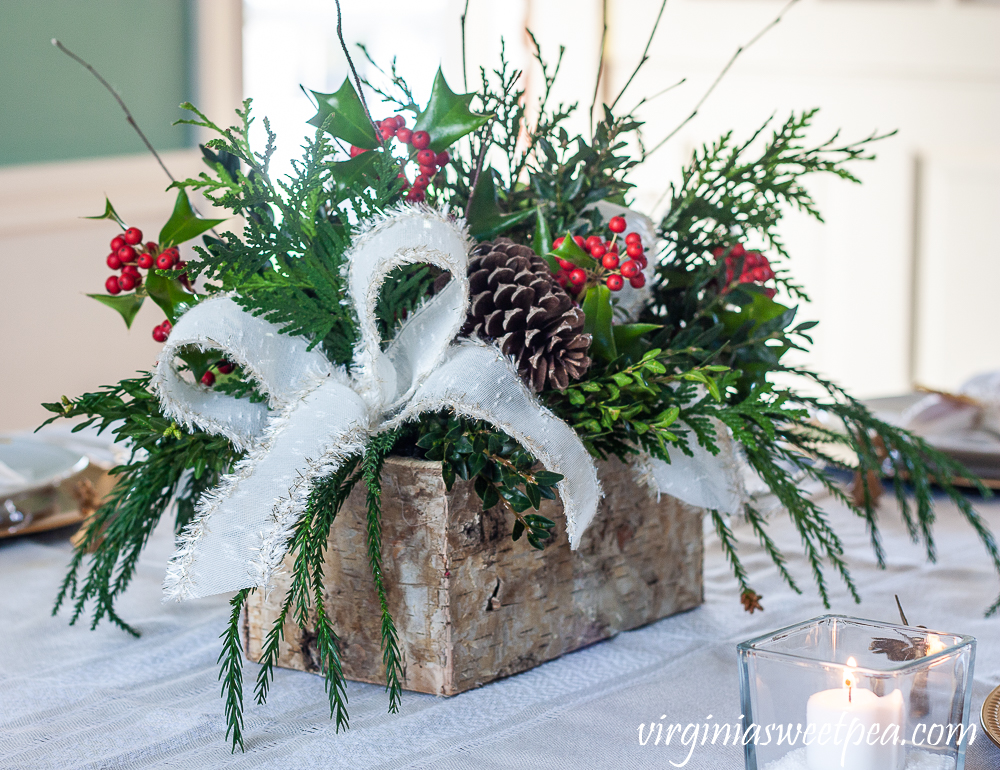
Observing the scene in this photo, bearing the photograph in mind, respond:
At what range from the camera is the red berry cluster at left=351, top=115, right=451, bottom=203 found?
1.53 feet

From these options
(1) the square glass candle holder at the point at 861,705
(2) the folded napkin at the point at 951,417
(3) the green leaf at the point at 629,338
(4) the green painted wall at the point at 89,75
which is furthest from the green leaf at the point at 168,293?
(4) the green painted wall at the point at 89,75

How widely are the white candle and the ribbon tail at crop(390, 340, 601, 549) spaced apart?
13 centimetres

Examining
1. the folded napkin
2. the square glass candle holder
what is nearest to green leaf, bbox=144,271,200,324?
the square glass candle holder

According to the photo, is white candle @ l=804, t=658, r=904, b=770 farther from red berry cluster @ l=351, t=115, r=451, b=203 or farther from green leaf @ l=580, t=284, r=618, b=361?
red berry cluster @ l=351, t=115, r=451, b=203

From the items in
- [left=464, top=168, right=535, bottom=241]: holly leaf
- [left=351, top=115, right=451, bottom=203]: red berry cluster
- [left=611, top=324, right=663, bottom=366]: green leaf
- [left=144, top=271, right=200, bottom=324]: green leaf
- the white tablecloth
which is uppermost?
[left=351, top=115, right=451, bottom=203]: red berry cluster

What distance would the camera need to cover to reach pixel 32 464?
75 centimetres

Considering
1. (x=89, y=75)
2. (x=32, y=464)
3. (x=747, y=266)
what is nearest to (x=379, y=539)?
(x=747, y=266)

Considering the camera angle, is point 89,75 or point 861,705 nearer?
point 861,705

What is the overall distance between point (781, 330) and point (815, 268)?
1.96 metres

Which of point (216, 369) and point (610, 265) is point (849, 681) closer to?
point (610, 265)

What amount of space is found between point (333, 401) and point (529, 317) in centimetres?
10

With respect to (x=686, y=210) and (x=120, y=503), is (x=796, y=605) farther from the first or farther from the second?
(x=120, y=503)

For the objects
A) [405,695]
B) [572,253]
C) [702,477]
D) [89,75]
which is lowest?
[405,695]

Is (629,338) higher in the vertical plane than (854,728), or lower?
higher
